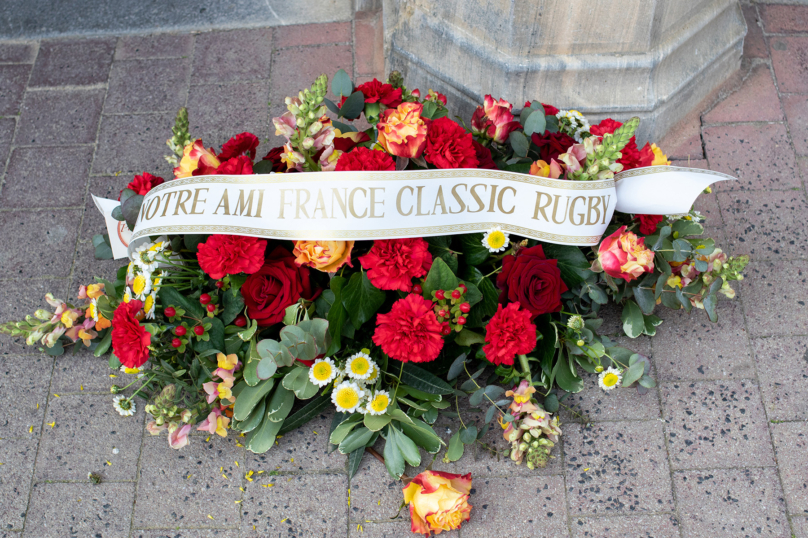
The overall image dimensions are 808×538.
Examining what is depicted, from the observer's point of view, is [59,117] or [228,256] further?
[59,117]

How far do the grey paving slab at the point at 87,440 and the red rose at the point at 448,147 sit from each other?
1.26m

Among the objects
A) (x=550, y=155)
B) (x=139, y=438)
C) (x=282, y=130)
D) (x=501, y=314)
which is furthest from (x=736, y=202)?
(x=139, y=438)

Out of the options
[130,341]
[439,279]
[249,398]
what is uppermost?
[439,279]

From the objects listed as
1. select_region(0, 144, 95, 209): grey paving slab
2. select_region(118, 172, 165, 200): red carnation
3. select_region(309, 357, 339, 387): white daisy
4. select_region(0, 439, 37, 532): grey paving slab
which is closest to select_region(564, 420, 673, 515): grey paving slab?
select_region(309, 357, 339, 387): white daisy

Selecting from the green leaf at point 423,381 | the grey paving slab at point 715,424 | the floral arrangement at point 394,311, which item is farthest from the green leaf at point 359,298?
the grey paving slab at point 715,424

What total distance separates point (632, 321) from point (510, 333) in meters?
0.55

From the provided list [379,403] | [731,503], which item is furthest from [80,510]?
[731,503]

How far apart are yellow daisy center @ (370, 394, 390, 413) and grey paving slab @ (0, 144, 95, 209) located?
5.05 feet

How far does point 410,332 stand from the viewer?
1.62m

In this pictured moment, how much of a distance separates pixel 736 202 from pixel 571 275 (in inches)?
35.9

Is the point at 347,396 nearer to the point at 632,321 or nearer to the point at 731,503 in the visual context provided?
the point at 632,321

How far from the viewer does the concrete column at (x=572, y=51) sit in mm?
2174

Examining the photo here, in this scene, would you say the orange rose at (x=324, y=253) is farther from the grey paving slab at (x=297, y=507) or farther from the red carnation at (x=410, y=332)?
the grey paving slab at (x=297, y=507)

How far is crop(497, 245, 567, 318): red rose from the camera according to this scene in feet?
5.67
